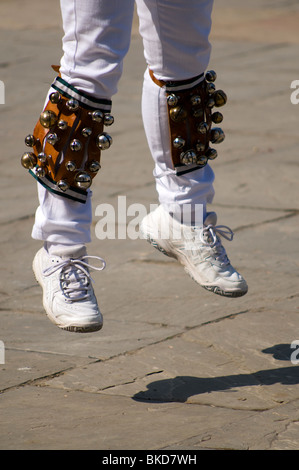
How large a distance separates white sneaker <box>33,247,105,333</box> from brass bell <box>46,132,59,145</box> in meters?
0.28

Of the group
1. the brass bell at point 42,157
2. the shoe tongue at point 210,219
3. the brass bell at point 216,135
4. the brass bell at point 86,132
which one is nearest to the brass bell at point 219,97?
the brass bell at point 216,135

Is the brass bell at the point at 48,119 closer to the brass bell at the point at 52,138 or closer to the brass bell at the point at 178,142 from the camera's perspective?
the brass bell at the point at 52,138

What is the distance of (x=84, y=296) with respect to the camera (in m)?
2.31

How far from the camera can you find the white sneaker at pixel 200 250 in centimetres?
246

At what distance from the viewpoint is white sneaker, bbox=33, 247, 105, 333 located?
7.39 ft

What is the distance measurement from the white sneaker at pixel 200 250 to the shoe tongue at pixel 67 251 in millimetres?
314

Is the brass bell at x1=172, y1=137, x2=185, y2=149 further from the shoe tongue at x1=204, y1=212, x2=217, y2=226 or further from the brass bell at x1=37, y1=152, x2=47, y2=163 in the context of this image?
the brass bell at x1=37, y1=152, x2=47, y2=163

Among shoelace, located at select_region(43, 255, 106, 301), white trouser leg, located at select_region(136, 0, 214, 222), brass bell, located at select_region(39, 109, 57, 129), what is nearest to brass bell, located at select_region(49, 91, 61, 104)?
brass bell, located at select_region(39, 109, 57, 129)

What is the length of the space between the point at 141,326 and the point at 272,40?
5360 mm

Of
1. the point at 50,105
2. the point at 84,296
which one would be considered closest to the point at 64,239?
the point at 84,296

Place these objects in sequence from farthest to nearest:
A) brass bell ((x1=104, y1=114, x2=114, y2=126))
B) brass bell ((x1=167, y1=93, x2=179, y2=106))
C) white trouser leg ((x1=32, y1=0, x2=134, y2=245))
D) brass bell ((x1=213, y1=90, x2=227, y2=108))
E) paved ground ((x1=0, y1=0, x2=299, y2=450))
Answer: brass bell ((x1=213, y1=90, x2=227, y2=108)) < brass bell ((x1=167, y1=93, x2=179, y2=106)) < brass bell ((x1=104, y1=114, x2=114, y2=126)) < white trouser leg ((x1=32, y1=0, x2=134, y2=245)) < paved ground ((x1=0, y1=0, x2=299, y2=450))

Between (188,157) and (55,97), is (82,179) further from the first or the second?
(188,157)

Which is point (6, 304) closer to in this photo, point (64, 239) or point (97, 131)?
point (64, 239)

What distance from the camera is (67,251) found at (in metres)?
2.34
